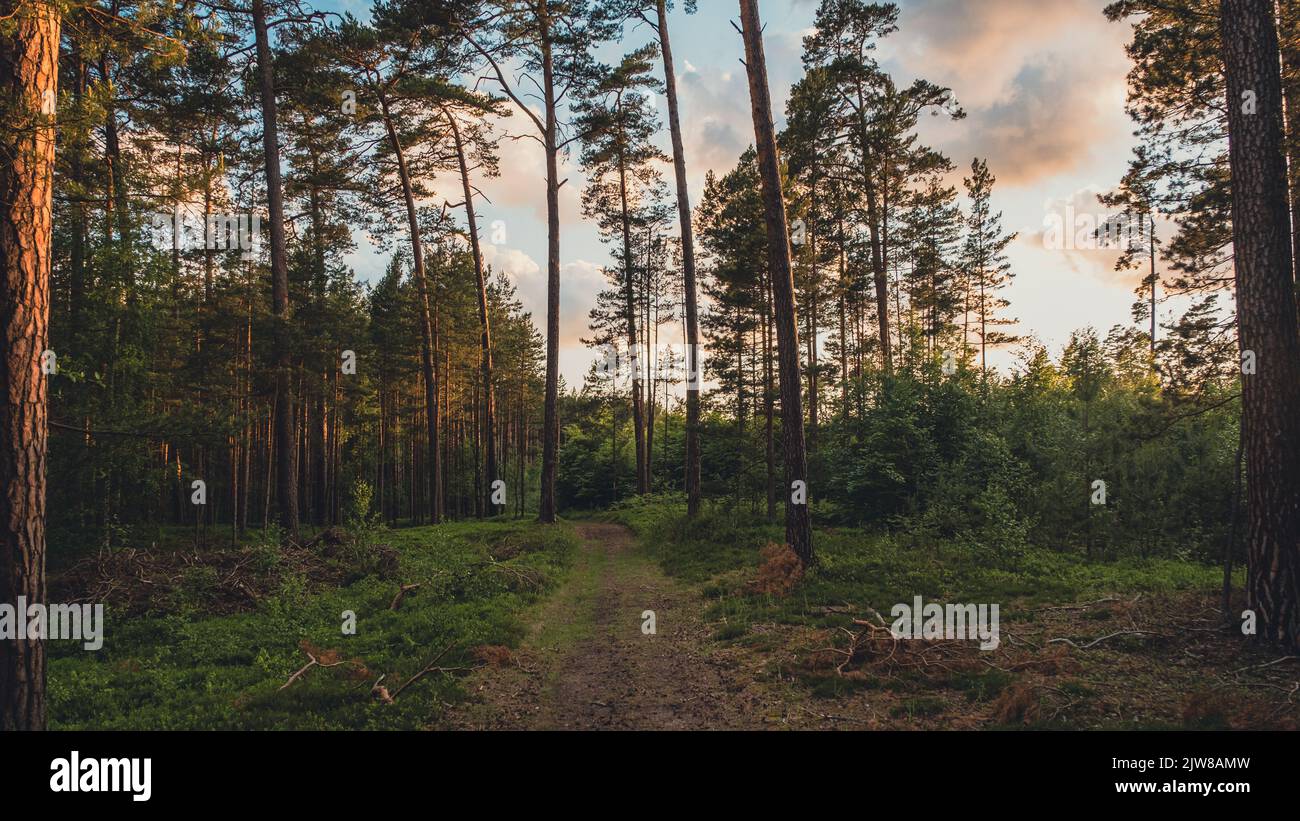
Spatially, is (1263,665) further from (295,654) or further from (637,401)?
(637,401)

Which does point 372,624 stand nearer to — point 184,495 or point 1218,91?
point 1218,91

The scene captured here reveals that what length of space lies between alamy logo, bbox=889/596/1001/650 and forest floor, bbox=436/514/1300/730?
0.22 m

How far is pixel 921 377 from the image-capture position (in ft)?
60.3

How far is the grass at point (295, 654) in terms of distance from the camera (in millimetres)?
5676

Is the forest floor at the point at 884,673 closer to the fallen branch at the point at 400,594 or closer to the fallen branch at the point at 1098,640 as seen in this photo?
the fallen branch at the point at 1098,640

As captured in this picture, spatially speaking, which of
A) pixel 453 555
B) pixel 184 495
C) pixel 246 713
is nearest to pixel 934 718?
pixel 246 713

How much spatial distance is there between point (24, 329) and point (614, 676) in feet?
23.4

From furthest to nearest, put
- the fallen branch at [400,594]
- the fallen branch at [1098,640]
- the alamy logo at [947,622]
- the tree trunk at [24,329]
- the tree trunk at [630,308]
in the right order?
the tree trunk at [630,308]
the fallen branch at [400,594]
the alamy logo at [947,622]
the fallen branch at [1098,640]
the tree trunk at [24,329]

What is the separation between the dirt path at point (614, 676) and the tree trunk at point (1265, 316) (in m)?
6.73

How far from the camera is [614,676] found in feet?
23.3

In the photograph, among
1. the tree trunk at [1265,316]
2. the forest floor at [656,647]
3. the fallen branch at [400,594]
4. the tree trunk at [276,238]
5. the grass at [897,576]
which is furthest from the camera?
the tree trunk at [276,238]
